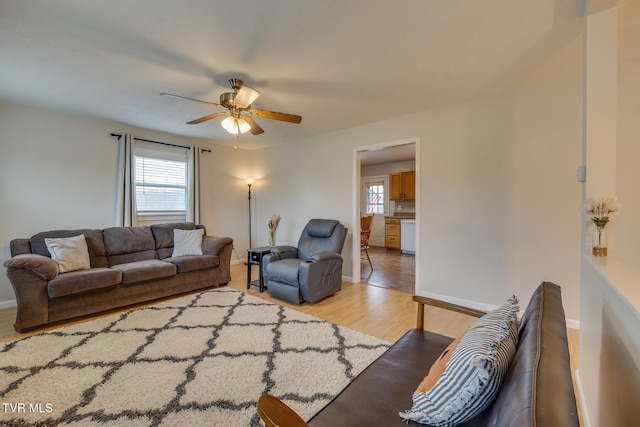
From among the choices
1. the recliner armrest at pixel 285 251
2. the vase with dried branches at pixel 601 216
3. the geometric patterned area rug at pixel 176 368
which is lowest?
the geometric patterned area rug at pixel 176 368

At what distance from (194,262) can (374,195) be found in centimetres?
564

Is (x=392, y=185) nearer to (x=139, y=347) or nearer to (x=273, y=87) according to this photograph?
(x=273, y=87)

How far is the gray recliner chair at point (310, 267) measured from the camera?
3.16m

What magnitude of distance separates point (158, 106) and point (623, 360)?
4153 millimetres

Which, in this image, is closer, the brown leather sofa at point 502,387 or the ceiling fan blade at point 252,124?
the brown leather sofa at point 502,387

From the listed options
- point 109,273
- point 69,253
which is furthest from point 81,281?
point 69,253

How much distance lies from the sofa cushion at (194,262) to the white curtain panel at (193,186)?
1.20 m

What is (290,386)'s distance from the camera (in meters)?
1.76

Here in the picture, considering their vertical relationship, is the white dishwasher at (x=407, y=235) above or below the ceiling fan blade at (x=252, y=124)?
below

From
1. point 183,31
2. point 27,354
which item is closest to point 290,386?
point 27,354

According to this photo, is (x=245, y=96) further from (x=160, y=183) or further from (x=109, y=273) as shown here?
(x=160, y=183)

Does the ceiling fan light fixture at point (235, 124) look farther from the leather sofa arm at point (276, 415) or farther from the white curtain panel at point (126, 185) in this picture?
the leather sofa arm at point (276, 415)

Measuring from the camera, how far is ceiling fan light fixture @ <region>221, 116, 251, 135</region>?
2639mm

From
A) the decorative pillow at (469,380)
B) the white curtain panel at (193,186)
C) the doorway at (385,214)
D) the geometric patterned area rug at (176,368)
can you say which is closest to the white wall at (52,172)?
the white curtain panel at (193,186)
